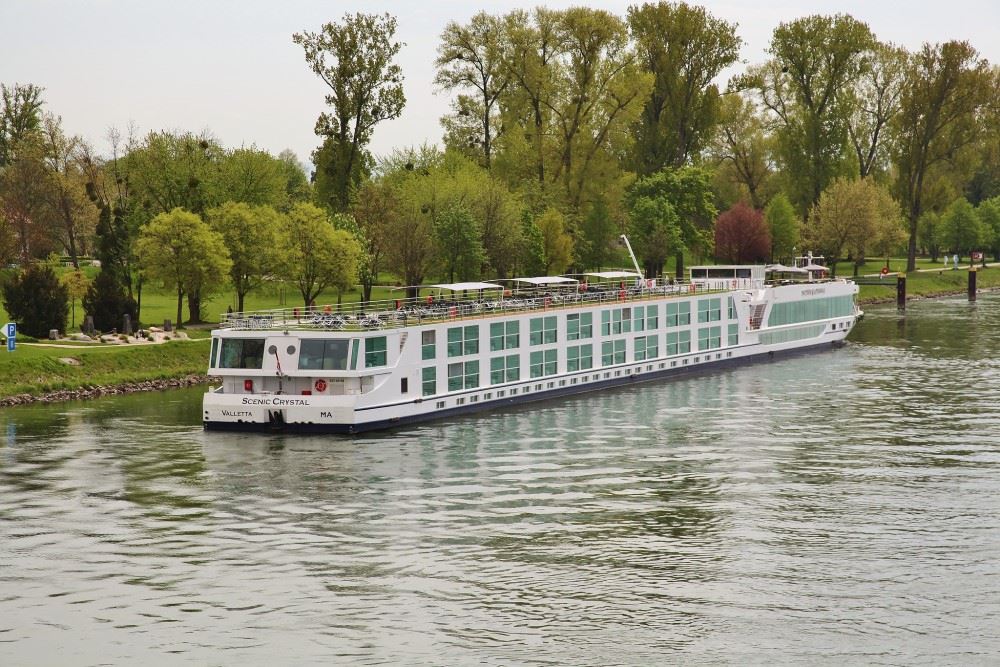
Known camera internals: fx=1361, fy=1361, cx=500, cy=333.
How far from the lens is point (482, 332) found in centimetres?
6291

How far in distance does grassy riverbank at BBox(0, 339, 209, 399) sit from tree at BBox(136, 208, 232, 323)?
7.73m

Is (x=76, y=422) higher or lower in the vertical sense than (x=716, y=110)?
lower

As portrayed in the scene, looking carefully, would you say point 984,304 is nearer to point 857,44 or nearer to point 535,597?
point 857,44

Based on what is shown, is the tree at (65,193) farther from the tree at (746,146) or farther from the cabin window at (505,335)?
the tree at (746,146)

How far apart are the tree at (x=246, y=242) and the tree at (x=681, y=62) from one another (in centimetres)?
4367

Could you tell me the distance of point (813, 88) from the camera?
135 metres

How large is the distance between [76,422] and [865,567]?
35.4 metres

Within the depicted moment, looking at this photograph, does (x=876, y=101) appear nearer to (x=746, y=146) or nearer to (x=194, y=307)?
(x=746, y=146)

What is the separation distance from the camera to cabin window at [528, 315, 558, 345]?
66.4 m

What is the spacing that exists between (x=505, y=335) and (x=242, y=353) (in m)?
14.0

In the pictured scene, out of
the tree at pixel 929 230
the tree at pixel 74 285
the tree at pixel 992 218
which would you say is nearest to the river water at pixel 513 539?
the tree at pixel 74 285

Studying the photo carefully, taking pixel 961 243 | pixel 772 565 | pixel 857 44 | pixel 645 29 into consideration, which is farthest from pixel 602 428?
pixel 961 243

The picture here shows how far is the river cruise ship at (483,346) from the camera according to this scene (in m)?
55.0

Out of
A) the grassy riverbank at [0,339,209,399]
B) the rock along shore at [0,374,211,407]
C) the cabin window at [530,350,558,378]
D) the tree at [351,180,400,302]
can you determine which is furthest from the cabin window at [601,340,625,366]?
the tree at [351,180,400,302]
